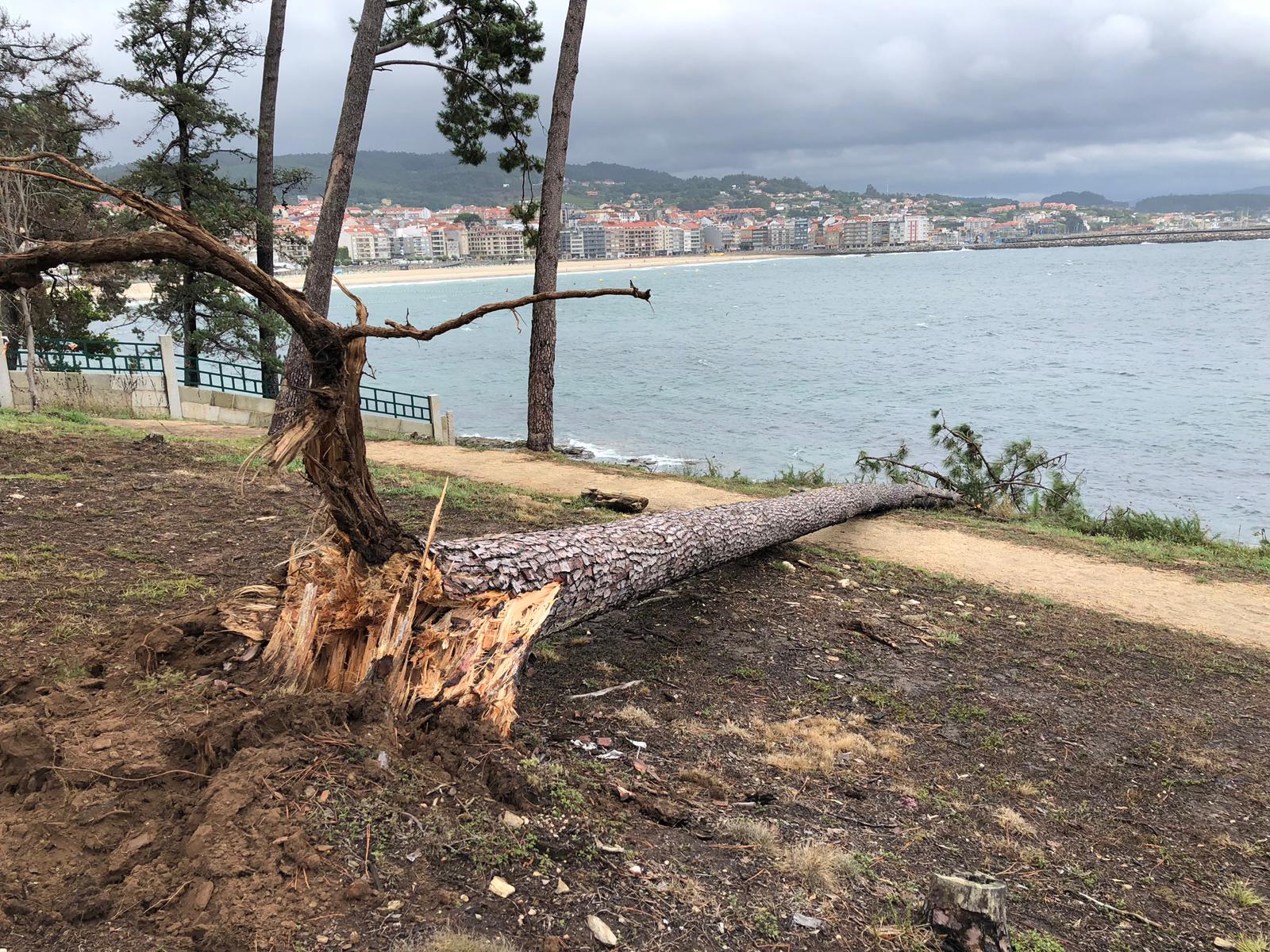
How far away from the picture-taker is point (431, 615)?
4098 mm

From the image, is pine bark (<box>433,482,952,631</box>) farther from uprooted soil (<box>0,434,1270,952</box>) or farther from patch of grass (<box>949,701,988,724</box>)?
patch of grass (<box>949,701,988,724</box>)

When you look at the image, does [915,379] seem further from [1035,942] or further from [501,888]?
[501,888]

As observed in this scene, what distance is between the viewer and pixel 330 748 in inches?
130

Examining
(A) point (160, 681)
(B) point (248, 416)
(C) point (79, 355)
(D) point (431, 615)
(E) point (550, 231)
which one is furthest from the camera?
(B) point (248, 416)

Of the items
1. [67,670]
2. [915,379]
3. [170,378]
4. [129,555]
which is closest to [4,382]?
[170,378]

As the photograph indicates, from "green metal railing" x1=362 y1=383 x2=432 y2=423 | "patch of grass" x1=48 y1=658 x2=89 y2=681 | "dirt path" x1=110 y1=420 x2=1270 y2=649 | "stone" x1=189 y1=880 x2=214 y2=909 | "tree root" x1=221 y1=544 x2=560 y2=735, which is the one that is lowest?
"dirt path" x1=110 y1=420 x2=1270 y2=649

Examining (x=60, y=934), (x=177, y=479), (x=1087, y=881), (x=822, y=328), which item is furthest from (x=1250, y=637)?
(x=822, y=328)

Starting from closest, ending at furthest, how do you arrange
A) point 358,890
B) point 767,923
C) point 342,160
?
point 358,890, point 767,923, point 342,160

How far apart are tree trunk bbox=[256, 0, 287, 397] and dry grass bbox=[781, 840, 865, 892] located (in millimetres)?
16643

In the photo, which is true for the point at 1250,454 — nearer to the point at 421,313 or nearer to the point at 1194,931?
the point at 1194,931

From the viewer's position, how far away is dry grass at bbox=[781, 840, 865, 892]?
3229mm

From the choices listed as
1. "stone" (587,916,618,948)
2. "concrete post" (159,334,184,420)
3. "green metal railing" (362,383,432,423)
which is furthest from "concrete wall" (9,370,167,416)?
"stone" (587,916,618,948)

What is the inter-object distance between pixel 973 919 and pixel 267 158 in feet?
65.0

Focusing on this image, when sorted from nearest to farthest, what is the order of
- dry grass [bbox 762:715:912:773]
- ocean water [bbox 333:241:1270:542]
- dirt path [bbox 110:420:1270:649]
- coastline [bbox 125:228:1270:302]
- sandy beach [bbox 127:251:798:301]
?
1. dry grass [bbox 762:715:912:773]
2. dirt path [bbox 110:420:1270:649]
3. ocean water [bbox 333:241:1270:542]
4. sandy beach [bbox 127:251:798:301]
5. coastline [bbox 125:228:1270:302]
